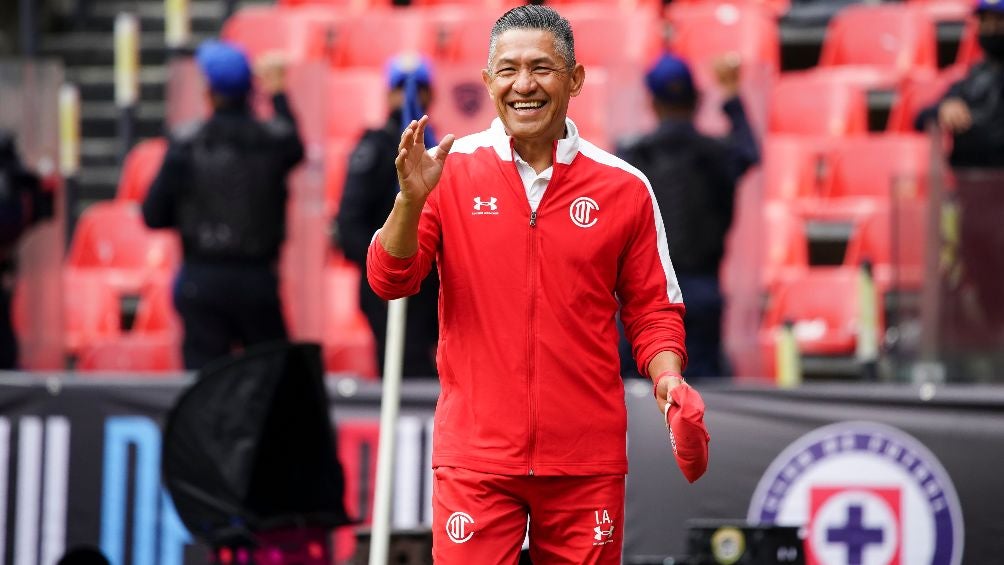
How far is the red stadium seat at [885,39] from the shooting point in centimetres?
1153

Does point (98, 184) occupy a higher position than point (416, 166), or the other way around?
point (98, 184)

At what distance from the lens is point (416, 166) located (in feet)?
14.0

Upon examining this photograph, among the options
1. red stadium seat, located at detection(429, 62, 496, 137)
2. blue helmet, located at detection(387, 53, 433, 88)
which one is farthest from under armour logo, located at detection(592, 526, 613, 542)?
red stadium seat, located at detection(429, 62, 496, 137)

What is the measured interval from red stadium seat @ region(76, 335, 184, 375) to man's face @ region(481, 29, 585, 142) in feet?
21.3

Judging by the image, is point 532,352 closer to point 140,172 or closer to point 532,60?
point 532,60

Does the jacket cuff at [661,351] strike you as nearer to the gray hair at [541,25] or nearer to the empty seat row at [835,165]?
the gray hair at [541,25]

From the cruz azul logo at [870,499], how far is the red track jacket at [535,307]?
249 centimetres

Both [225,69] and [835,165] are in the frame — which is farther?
[835,165]

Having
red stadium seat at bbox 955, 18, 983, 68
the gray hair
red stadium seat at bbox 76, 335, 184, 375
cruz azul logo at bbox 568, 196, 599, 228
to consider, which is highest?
red stadium seat at bbox 955, 18, 983, 68

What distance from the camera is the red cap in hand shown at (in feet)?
13.6

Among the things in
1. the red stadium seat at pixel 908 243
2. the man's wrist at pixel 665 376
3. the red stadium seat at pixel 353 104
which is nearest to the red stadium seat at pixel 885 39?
the red stadium seat at pixel 353 104

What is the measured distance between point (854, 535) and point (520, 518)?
2733 millimetres

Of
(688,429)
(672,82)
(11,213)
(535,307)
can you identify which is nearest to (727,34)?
(672,82)

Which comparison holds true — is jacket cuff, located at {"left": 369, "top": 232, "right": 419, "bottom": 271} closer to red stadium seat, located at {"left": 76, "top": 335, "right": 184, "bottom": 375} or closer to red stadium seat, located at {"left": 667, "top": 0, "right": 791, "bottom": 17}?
red stadium seat, located at {"left": 76, "top": 335, "right": 184, "bottom": 375}
